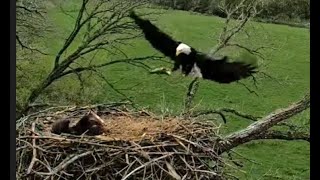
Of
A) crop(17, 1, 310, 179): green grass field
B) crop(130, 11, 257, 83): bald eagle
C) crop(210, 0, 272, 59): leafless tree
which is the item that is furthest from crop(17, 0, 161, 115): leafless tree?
crop(130, 11, 257, 83): bald eagle

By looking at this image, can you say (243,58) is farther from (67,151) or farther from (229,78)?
(67,151)

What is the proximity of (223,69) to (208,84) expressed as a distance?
324cm

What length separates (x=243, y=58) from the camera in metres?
4.04

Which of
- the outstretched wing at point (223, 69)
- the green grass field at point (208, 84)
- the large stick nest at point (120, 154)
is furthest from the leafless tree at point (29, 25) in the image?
Answer: the large stick nest at point (120, 154)

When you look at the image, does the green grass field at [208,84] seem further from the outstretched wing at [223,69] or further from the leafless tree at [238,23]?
the outstretched wing at [223,69]

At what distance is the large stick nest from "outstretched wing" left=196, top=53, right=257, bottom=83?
1.80 meters

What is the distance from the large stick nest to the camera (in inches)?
77.0

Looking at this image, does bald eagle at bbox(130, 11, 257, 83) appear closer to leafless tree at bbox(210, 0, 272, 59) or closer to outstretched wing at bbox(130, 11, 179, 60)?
outstretched wing at bbox(130, 11, 179, 60)

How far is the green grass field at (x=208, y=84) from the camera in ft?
21.9

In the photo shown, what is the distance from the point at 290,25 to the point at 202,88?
1.51 meters

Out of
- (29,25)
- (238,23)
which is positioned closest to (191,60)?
(238,23)

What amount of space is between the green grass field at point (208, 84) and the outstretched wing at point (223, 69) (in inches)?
45.6
